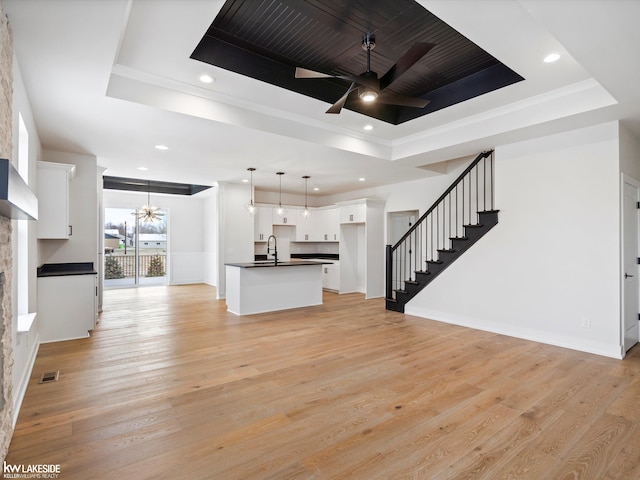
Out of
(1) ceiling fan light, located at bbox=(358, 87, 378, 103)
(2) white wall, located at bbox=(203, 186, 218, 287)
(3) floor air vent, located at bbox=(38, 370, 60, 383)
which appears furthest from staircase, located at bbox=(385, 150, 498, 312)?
(2) white wall, located at bbox=(203, 186, 218, 287)

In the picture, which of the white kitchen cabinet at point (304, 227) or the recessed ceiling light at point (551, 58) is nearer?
the recessed ceiling light at point (551, 58)

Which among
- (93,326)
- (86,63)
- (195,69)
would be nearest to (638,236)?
(195,69)

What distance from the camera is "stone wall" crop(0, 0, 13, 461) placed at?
2041mm

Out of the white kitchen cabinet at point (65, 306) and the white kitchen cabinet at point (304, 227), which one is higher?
the white kitchen cabinet at point (304, 227)

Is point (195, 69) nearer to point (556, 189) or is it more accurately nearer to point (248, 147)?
point (248, 147)

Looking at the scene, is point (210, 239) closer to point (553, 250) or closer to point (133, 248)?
point (133, 248)

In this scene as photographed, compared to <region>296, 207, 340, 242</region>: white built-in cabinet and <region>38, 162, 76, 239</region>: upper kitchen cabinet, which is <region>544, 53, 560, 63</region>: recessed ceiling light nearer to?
<region>38, 162, 76, 239</region>: upper kitchen cabinet

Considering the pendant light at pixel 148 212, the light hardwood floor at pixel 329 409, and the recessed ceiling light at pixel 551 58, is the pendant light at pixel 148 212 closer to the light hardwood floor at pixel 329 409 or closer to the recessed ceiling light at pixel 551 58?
the light hardwood floor at pixel 329 409

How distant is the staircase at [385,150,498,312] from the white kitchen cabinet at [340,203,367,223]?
1266 millimetres

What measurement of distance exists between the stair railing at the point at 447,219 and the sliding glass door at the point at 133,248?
288 inches

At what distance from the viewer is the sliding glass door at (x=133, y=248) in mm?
10102

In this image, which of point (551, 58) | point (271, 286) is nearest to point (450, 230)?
point (271, 286)

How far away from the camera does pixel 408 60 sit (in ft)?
9.04

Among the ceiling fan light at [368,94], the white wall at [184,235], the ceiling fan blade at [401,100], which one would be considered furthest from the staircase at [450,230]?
the white wall at [184,235]
